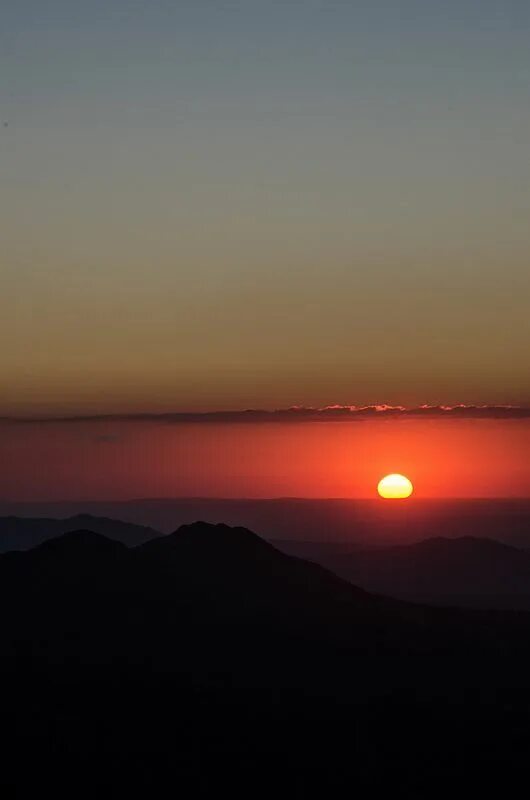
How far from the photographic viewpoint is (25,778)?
82.4 metres

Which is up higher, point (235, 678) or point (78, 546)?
point (78, 546)

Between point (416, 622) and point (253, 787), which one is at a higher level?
point (416, 622)

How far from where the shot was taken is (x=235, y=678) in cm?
9631

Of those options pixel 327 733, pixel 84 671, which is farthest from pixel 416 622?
pixel 84 671

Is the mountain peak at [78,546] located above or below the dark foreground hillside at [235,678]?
above

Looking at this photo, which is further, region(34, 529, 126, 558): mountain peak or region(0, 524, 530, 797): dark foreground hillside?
region(34, 529, 126, 558): mountain peak

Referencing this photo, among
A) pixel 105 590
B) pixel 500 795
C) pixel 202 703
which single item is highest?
pixel 105 590

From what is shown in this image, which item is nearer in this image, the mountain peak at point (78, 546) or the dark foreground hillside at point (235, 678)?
the dark foreground hillside at point (235, 678)

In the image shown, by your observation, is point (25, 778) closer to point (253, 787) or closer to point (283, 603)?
point (253, 787)

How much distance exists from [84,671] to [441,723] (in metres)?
26.5

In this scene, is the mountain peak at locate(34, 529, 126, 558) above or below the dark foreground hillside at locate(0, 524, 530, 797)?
above

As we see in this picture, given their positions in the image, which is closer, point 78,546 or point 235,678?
point 235,678

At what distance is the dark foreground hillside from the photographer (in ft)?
279

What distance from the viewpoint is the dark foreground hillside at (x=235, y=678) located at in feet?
279
